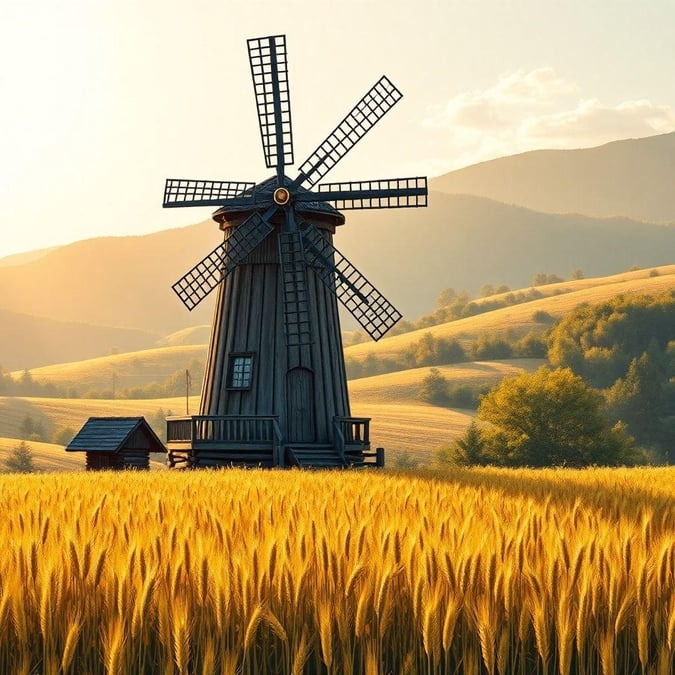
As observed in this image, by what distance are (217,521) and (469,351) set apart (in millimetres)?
128698

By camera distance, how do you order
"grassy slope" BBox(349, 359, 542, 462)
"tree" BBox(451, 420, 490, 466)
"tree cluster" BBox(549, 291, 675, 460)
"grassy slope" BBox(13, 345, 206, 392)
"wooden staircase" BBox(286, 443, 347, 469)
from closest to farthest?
"wooden staircase" BBox(286, 443, 347, 469) → "tree" BBox(451, 420, 490, 466) → "grassy slope" BBox(349, 359, 542, 462) → "tree cluster" BBox(549, 291, 675, 460) → "grassy slope" BBox(13, 345, 206, 392)

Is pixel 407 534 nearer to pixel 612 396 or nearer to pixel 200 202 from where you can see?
pixel 200 202

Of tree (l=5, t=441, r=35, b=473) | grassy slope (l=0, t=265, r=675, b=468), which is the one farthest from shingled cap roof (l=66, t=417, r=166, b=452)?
grassy slope (l=0, t=265, r=675, b=468)

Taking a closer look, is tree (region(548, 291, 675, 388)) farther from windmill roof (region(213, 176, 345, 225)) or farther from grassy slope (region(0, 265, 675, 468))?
windmill roof (region(213, 176, 345, 225))

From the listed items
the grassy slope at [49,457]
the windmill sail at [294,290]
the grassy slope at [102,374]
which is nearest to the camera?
the windmill sail at [294,290]

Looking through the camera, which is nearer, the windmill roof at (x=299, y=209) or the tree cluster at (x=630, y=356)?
the windmill roof at (x=299, y=209)

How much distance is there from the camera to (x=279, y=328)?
3023cm

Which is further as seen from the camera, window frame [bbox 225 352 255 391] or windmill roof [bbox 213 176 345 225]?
windmill roof [bbox 213 176 345 225]

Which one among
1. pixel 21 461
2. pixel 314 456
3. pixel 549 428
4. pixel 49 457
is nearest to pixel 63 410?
pixel 49 457

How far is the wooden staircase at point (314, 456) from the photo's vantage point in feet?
95.8

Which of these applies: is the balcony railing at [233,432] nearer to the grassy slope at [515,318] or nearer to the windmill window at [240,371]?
the windmill window at [240,371]

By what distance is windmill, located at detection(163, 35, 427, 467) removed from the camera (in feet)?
97.9

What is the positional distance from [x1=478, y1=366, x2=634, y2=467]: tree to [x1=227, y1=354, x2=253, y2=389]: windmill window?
32.9 meters

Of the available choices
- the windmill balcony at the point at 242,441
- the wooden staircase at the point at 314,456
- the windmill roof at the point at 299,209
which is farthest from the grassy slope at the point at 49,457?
the wooden staircase at the point at 314,456
